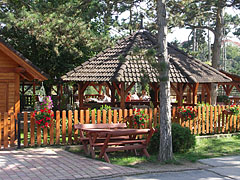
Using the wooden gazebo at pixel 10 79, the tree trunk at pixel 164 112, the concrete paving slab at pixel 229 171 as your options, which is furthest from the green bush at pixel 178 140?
the wooden gazebo at pixel 10 79

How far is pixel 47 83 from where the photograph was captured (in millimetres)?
21891

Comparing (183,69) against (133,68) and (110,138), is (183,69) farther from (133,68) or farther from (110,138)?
(110,138)

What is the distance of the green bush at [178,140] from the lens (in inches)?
401

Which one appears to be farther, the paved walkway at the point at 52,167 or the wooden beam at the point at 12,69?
the wooden beam at the point at 12,69

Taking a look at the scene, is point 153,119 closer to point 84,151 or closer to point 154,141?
point 154,141

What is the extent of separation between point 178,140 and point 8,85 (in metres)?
6.47

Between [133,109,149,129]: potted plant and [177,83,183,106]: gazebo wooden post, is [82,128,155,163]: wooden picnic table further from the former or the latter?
[177,83,183,106]: gazebo wooden post

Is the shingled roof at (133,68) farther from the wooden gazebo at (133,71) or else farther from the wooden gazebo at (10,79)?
the wooden gazebo at (10,79)

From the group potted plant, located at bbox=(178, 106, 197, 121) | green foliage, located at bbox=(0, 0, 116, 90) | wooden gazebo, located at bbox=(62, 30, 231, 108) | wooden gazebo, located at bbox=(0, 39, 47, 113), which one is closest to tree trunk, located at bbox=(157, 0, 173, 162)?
potted plant, located at bbox=(178, 106, 197, 121)

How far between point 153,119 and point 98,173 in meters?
5.14

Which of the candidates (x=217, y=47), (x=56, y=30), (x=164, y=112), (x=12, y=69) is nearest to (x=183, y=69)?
(x=217, y=47)

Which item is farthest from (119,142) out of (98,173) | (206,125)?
(206,125)

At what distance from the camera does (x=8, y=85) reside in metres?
12.1

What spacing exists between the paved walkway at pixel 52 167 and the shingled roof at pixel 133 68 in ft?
16.8
